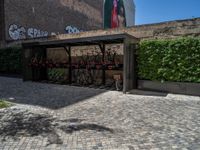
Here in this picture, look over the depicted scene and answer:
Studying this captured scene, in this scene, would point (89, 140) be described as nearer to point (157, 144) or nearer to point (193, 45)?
point (157, 144)

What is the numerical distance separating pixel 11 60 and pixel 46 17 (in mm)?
7336

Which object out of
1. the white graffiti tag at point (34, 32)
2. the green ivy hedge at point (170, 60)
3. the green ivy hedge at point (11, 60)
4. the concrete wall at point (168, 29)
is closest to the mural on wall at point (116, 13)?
the white graffiti tag at point (34, 32)

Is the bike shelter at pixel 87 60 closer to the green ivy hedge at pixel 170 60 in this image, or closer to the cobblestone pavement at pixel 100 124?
the green ivy hedge at pixel 170 60

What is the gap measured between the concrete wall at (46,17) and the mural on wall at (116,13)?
295 centimetres

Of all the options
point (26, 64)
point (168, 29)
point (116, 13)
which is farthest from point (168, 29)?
point (116, 13)

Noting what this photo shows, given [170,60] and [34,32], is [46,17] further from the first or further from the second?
[170,60]

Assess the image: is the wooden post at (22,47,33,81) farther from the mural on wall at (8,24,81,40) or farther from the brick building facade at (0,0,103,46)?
the mural on wall at (8,24,81,40)

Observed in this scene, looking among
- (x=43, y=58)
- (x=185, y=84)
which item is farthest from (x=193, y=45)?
(x=43, y=58)

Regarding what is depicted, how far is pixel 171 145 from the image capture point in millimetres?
3816

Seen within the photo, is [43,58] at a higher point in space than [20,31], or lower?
lower

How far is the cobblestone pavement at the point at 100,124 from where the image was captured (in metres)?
3.90

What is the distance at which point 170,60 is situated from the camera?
30.2ft

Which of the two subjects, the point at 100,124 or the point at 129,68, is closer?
the point at 100,124

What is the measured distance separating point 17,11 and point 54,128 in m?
16.9
